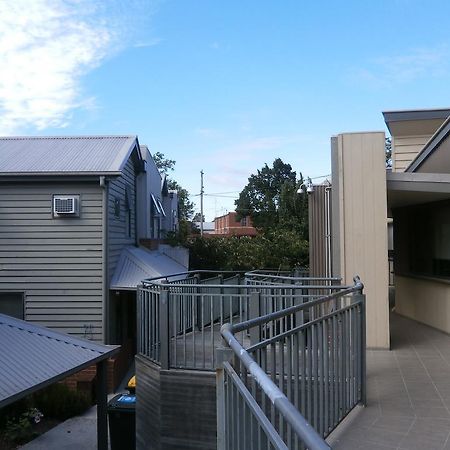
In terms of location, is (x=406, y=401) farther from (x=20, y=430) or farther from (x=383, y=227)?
(x=20, y=430)

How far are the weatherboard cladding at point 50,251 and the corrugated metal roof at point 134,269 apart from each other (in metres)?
0.62

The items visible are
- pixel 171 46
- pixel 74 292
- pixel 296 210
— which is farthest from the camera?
pixel 296 210

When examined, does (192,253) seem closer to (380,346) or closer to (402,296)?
(402,296)

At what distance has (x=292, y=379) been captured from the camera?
142 inches

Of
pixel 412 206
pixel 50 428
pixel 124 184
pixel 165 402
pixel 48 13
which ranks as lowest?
pixel 50 428

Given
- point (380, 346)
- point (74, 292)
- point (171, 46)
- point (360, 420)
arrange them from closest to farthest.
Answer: point (360, 420)
point (380, 346)
point (74, 292)
point (171, 46)

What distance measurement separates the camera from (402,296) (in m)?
11.3

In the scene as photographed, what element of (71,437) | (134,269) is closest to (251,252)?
(134,269)

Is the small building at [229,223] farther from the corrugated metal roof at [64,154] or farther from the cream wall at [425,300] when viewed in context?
the cream wall at [425,300]

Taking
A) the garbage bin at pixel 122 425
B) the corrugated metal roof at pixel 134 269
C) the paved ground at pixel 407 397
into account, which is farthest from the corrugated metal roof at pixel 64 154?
the paved ground at pixel 407 397

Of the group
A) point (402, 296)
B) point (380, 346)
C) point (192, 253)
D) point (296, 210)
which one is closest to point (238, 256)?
point (192, 253)

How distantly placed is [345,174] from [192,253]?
14542mm

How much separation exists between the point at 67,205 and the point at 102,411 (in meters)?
6.84

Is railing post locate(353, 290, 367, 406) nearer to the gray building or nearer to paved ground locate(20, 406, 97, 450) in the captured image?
paved ground locate(20, 406, 97, 450)
